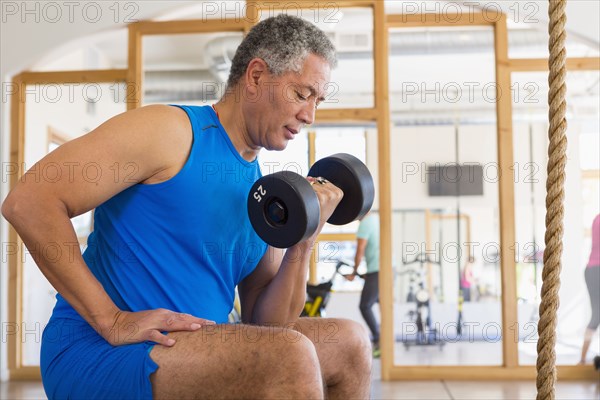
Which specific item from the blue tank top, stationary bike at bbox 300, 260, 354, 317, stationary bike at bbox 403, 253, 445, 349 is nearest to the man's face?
the blue tank top

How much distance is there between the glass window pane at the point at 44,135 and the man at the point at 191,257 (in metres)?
3.57

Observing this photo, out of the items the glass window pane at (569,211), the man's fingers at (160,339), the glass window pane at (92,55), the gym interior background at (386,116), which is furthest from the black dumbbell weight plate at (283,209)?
the glass window pane at (92,55)

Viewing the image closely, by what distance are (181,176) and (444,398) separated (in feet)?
9.87

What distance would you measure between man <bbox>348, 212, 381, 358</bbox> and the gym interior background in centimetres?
12

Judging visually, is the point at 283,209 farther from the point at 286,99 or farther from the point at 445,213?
the point at 445,213

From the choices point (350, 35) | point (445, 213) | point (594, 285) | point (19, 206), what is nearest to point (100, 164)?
point (19, 206)

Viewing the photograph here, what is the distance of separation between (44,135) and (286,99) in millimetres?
4038

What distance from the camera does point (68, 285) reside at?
1.19 metres

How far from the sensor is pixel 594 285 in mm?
4602

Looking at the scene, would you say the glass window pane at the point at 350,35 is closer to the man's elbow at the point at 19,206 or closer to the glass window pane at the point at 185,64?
the glass window pane at the point at 185,64

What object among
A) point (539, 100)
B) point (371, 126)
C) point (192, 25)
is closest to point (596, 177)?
point (539, 100)

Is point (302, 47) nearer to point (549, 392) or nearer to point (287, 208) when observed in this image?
point (287, 208)

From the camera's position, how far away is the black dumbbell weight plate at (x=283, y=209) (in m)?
1.26

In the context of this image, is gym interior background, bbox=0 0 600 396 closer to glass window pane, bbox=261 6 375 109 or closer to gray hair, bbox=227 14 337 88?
glass window pane, bbox=261 6 375 109
